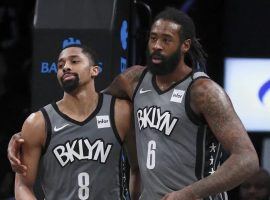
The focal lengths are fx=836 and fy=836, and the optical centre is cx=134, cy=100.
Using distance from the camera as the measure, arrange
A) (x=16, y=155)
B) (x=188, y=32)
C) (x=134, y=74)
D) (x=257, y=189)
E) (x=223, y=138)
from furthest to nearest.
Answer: (x=257, y=189) → (x=134, y=74) → (x=16, y=155) → (x=188, y=32) → (x=223, y=138)

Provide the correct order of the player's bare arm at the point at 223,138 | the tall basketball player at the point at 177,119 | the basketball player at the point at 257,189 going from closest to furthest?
the player's bare arm at the point at 223,138, the tall basketball player at the point at 177,119, the basketball player at the point at 257,189

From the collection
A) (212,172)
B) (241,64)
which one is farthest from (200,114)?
(241,64)

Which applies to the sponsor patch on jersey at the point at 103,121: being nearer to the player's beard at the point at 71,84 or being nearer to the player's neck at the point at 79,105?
the player's neck at the point at 79,105

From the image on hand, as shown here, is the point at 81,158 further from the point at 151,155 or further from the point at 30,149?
the point at 151,155

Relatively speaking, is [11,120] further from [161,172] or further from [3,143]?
[161,172]

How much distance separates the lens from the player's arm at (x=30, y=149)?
4.11 m

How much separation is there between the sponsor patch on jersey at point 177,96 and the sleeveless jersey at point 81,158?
45 centimetres

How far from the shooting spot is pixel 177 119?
149 inches

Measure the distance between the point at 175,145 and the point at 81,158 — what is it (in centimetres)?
55

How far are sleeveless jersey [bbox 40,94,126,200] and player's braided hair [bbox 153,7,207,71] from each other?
19.7 inches

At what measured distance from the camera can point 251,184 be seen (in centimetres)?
548

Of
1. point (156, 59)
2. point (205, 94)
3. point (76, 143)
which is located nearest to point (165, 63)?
point (156, 59)

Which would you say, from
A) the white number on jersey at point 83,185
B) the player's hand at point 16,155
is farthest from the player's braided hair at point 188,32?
the player's hand at point 16,155

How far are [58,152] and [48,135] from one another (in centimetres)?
10
